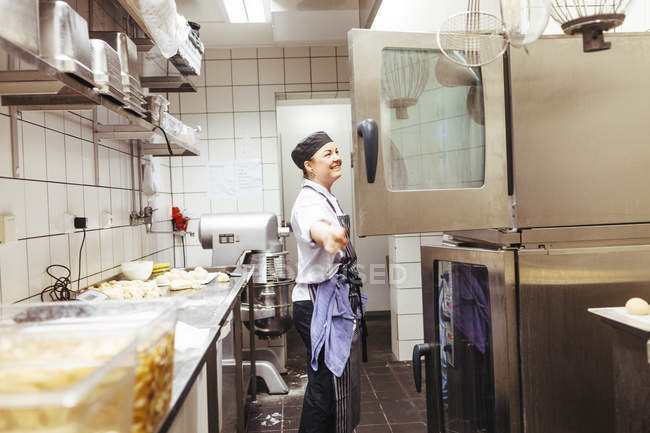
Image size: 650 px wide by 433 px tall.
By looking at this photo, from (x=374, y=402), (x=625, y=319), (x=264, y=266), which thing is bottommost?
(x=374, y=402)

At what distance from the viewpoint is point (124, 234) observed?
105 inches

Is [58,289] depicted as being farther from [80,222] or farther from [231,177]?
[231,177]

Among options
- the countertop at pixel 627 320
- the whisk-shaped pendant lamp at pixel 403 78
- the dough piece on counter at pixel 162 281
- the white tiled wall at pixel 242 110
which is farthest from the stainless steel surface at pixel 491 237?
the white tiled wall at pixel 242 110

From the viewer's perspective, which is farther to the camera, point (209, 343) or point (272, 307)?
point (272, 307)

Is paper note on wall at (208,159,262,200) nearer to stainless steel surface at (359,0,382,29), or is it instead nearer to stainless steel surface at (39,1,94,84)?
stainless steel surface at (359,0,382,29)

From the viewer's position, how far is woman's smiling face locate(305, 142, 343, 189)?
216 centimetres

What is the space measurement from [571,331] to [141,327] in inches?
39.0

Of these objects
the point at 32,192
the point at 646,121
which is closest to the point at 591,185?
the point at 646,121

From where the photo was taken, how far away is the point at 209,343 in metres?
1.23

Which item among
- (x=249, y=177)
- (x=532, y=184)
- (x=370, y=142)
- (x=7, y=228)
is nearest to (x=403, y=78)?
(x=370, y=142)

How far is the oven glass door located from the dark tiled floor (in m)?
1.12

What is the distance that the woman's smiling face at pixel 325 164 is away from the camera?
2162mm

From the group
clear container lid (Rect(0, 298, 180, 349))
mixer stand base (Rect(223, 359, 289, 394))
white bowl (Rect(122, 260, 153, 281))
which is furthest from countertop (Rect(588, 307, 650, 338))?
mixer stand base (Rect(223, 359, 289, 394))

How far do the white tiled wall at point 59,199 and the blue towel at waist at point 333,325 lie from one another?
40.9 inches
